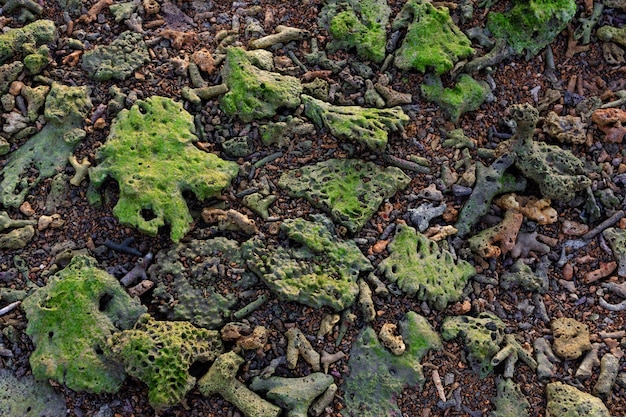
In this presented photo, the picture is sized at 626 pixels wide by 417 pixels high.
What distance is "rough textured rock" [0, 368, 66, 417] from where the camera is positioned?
360 cm

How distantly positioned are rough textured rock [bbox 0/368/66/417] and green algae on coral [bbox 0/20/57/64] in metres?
2.30

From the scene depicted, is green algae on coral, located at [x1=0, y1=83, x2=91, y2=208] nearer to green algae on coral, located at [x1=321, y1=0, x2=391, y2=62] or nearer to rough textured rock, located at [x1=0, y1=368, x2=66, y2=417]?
rough textured rock, located at [x1=0, y1=368, x2=66, y2=417]

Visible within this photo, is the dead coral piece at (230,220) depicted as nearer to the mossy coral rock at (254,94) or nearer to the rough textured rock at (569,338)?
the mossy coral rock at (254,94)

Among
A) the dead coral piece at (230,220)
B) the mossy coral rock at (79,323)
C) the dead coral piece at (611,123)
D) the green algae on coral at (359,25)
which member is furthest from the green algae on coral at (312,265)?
the dead coral piece at (611,123)

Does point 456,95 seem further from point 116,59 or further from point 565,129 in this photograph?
point 116,59

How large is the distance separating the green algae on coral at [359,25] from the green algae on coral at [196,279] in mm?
1844

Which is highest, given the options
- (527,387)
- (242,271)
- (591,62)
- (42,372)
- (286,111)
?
(591,62)

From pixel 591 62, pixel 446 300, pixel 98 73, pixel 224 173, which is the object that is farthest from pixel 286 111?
pixel 591 62

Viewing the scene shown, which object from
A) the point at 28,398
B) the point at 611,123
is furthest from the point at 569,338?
the point at 28,398

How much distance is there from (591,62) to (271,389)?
3709mm

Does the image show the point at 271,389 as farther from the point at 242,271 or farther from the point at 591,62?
the point at 591,62

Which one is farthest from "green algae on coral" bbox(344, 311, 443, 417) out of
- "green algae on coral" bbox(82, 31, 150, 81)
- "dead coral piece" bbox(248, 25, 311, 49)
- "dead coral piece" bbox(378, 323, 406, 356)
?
"green algae on coral" bbox(82, 31, 150, 81)

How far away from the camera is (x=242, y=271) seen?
3840 mm

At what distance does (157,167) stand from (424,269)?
1.88 meters
